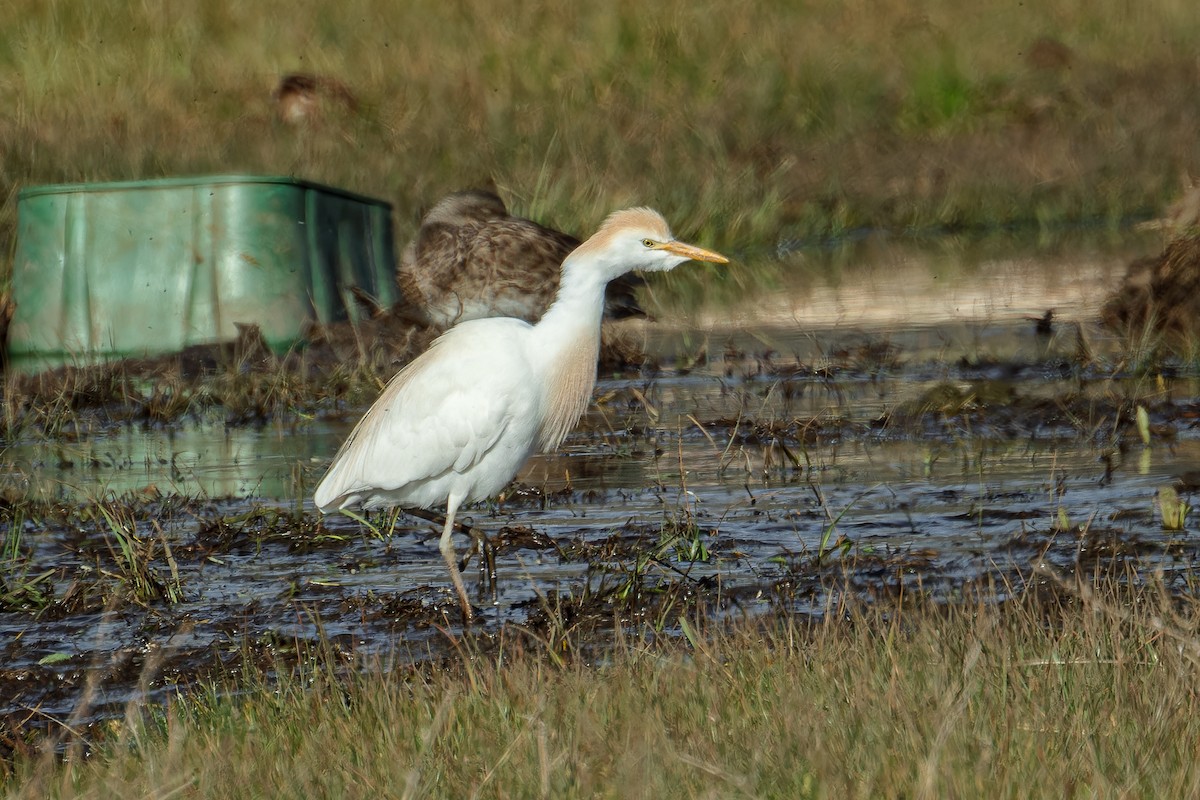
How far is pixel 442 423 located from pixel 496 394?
241 mm

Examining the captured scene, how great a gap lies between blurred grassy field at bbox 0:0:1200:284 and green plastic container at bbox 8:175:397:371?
3.13 meters

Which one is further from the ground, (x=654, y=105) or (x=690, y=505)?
(x=654, y=105)

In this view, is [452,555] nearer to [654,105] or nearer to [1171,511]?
[1171,511]

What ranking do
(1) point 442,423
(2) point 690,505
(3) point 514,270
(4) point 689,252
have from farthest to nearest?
(3) point 514,270, (2) point 690,505, (1) point 442,423, (4) point 689,252

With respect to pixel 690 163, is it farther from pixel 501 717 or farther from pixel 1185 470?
pixel 501 717

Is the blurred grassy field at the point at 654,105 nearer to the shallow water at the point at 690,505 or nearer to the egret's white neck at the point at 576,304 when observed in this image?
the shallow water at the point at 690,505

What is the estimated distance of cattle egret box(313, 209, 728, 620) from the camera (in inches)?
231

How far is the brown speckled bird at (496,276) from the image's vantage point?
10727 millimetres

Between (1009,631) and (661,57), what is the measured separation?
1918 centimetres

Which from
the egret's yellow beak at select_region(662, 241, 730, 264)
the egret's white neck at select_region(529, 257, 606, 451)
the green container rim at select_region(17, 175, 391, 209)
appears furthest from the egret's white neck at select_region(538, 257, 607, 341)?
the green container rim at select_region(17, 175, 391, 209)

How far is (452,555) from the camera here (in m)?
5.74

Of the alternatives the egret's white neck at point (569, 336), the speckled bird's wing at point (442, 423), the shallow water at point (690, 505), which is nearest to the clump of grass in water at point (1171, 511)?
the shallow water at point (690, 505)

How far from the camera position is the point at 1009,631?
420cm

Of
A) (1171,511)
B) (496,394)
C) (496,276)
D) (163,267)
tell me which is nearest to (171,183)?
(163,267)
